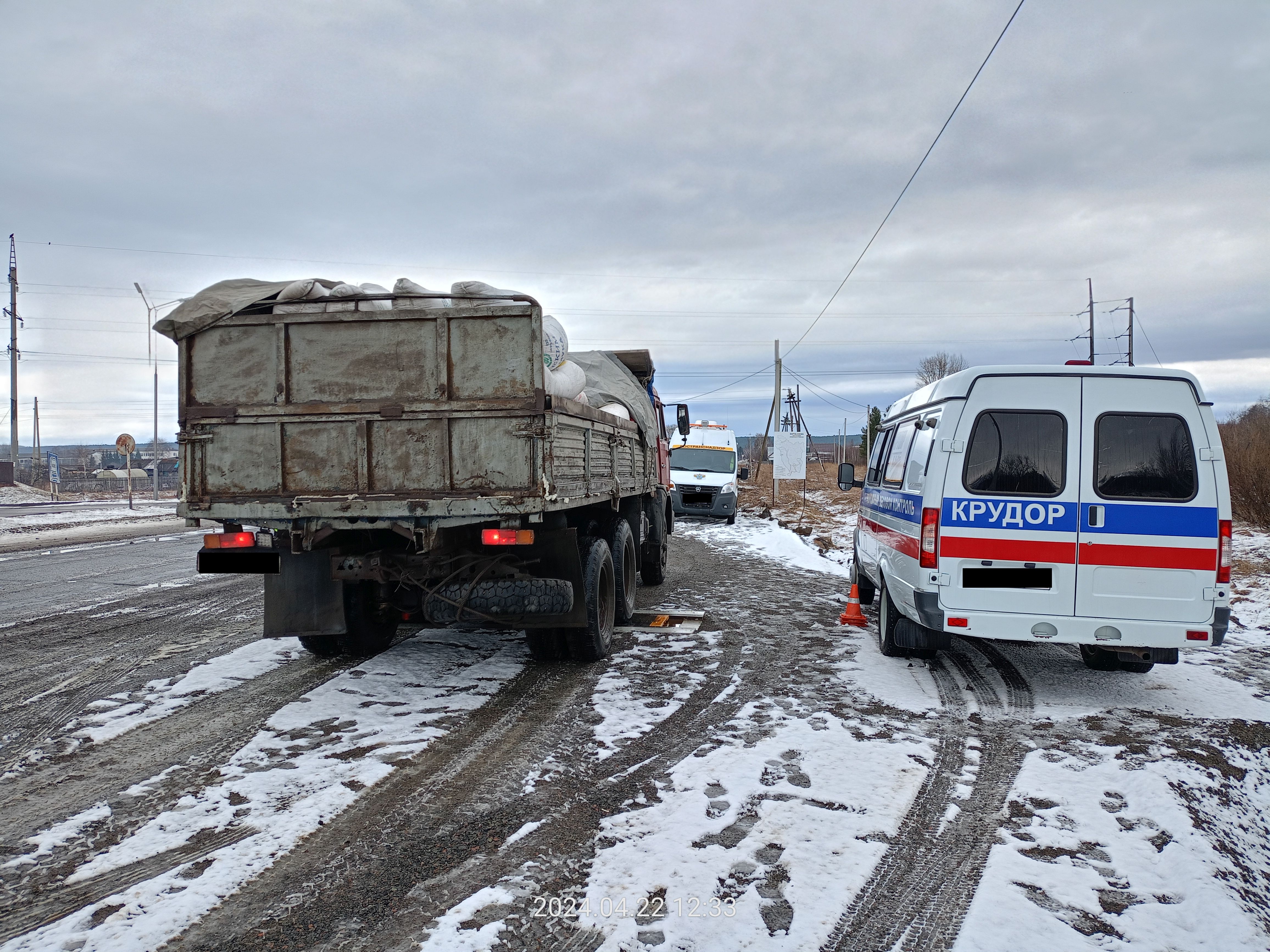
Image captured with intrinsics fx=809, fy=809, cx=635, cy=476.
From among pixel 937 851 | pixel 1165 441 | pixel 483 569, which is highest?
pixel 1165 441

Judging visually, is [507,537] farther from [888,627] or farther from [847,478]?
[847,478]

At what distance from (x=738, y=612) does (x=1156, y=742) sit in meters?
4.47

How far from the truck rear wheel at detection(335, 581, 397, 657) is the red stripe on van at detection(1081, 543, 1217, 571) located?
5011 mm

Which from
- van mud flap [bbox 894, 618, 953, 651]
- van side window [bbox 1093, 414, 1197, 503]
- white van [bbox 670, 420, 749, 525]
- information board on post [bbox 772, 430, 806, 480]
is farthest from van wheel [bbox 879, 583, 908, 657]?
information board on post [bbox 772, 430, 806, 480]

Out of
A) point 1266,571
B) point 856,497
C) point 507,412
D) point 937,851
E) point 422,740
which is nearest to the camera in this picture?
point 937,851

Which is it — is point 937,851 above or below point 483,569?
below

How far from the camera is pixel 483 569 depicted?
17.9ft

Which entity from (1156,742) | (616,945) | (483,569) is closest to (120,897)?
(616,945)

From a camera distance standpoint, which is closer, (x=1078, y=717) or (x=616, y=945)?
(x=616, y=945)

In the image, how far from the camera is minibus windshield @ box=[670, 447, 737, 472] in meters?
21.3

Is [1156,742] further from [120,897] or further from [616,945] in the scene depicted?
[120,897]

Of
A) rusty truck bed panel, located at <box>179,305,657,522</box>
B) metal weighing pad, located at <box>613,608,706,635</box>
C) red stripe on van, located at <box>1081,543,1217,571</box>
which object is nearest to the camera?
rusty truck bed panel, located at <box>179,305,657,522</box>

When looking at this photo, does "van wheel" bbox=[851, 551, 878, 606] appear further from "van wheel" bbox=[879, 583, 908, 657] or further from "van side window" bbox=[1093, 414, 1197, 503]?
"van side window" bbox=[1093, 414, 1197, 503]

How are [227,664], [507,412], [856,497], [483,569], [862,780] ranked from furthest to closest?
[856,497] < [227,664] < [483,569] < [507,412] < [862,780]
